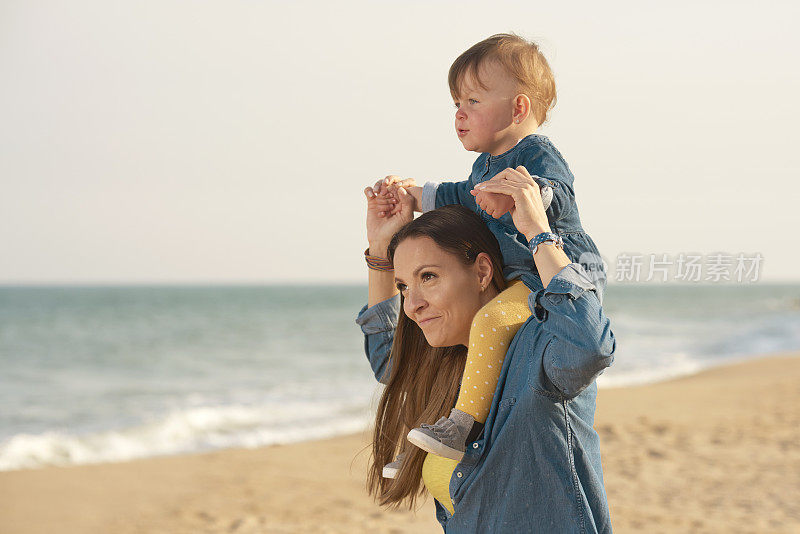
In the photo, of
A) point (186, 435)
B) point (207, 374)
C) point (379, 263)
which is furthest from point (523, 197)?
point (207, 374)

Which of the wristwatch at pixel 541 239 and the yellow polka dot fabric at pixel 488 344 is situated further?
the yellow polka dot fabric at pixel 488 344

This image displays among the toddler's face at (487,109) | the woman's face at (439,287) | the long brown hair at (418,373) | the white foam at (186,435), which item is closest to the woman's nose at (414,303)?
the woman's face at (439,287)

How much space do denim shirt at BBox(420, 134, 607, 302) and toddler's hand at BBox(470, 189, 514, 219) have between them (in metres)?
0.14

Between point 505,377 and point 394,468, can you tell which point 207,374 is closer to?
point 394,468

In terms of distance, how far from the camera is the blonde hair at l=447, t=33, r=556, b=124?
2.22 m

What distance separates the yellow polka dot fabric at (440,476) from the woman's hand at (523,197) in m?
0.66

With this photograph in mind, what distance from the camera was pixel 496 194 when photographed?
1.84m

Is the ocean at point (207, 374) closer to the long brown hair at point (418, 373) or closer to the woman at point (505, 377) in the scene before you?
the long brown hair at point (418, 373)

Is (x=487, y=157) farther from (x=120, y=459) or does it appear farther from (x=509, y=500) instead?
(x=120, y=459)

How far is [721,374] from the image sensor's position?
1398cm

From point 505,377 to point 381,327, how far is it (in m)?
0.59

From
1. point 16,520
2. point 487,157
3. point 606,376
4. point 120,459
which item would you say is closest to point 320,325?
point 606,376

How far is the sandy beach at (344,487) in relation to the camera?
6.30m

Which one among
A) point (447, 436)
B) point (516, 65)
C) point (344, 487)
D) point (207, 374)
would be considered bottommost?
point (207, 374)
